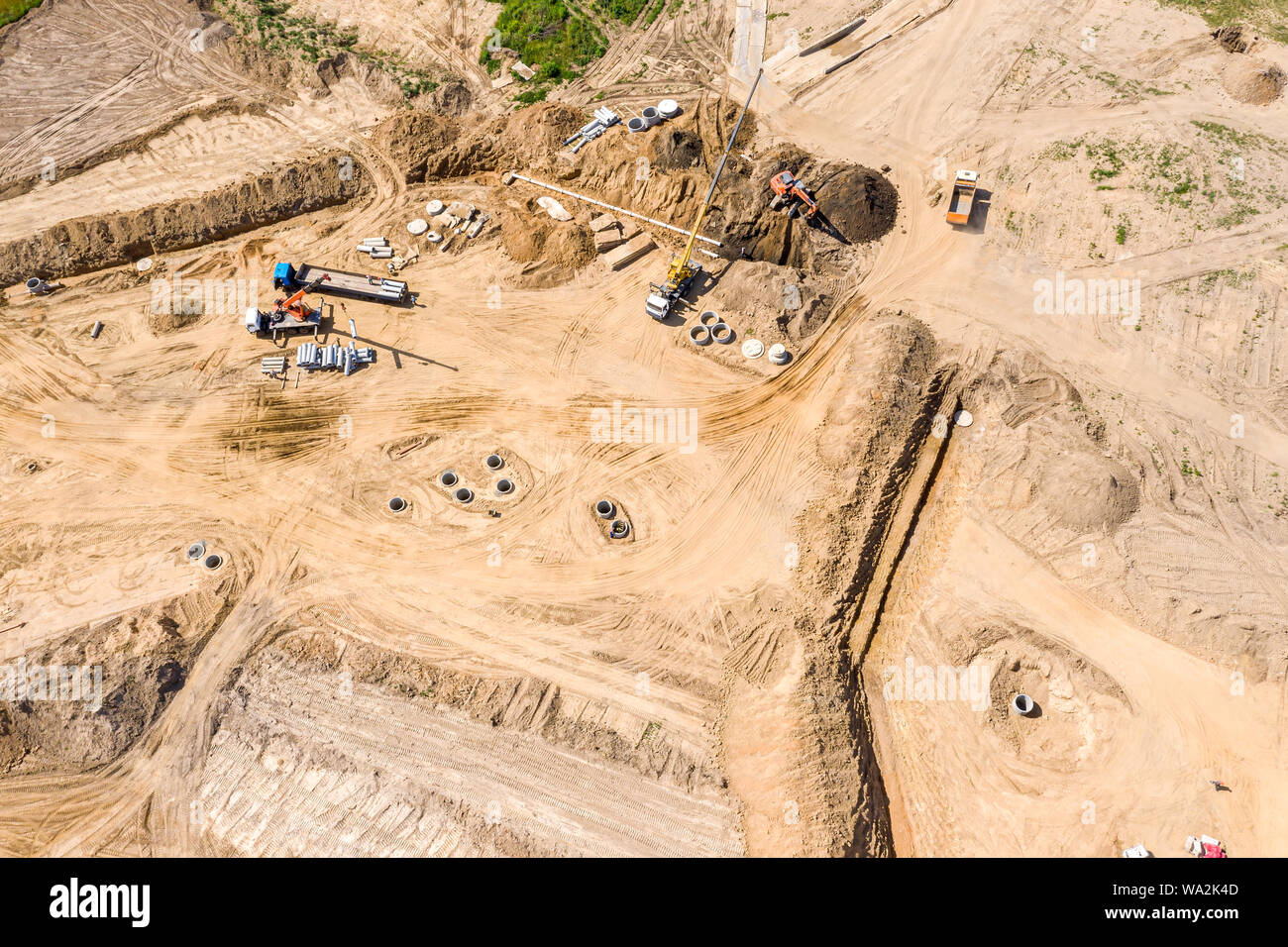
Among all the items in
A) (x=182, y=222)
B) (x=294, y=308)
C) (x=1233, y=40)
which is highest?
(x=1233, y=40)

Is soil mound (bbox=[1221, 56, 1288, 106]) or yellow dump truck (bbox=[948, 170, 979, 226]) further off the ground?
soil mound (bbox=[1221, 56, 1288, 106])

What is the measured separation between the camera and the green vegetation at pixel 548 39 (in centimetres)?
3791

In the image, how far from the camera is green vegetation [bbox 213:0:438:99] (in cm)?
3759

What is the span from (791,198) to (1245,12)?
29.4 meters

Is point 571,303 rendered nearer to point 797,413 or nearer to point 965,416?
point 797,413

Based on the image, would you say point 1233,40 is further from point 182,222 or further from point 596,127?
point 182,222

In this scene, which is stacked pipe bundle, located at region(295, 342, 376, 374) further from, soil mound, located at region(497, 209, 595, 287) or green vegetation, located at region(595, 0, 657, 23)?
green vegetation, located at region(595, 0, 657, 23)

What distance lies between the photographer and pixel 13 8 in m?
38.9

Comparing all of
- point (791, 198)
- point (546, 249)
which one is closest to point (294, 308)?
point (546, 249)

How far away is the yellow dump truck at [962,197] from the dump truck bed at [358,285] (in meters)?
26.5

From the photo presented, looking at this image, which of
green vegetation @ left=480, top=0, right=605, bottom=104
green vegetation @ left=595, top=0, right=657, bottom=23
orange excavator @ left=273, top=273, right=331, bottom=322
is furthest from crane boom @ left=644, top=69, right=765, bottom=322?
orange excavator @ left=273, top=273, right=331, bottom=322

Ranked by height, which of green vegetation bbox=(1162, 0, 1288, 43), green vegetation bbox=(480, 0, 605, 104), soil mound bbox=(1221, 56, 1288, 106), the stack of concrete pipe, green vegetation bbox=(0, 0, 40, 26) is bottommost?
green vegetation bbox=(0, 0, 40, 26)

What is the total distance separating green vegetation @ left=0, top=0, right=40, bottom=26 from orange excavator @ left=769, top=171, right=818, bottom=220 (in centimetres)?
4562
